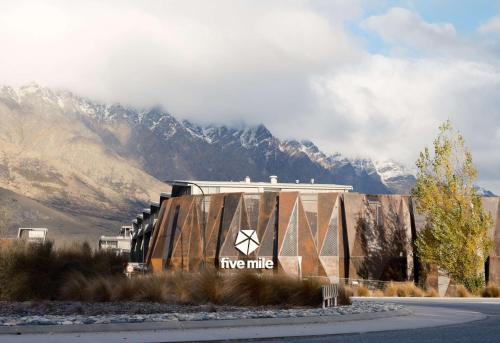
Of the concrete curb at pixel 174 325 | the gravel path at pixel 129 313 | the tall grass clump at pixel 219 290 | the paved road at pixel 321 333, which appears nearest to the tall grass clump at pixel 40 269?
the tall grass clump at pixel 219 290

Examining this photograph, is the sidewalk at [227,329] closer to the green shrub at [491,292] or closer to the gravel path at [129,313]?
the gravel path at [129,313]

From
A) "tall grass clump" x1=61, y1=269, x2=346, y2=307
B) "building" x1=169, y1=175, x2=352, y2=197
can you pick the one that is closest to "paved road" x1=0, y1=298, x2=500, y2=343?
"tall grass clump" x1=61, y1=269, x2=346, y2=307

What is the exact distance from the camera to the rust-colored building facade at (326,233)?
60938 millimetres

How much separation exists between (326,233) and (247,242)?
6565 mm

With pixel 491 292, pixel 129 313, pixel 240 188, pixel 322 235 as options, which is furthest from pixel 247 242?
pixel 129 313

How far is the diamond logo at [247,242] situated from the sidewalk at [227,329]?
42.2 m

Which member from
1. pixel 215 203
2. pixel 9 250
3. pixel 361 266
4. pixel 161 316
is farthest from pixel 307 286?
pixel 215 203

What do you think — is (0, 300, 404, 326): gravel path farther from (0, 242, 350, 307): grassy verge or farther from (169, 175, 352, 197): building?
(169, 175, 352, 197): building

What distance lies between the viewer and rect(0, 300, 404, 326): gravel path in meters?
17.1

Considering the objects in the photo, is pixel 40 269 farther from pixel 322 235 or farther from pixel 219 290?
pixel 322 235

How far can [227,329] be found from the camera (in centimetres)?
1686

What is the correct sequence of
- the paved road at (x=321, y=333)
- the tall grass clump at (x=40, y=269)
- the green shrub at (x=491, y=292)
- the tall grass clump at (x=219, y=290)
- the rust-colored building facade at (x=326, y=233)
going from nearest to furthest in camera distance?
the paved road at (x=321, y=333) < the tall grass clump at (x=219, y=290) < the tall grass clump at (x=40, y=269) < the green shrub at (x=491, y=292) < the rust-colored building facade at (x=326, y=233)

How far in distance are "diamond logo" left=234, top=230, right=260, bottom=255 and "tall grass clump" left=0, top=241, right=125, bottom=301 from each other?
3009cm

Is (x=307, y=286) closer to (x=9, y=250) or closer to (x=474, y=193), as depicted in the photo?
(x=9, y=250)
